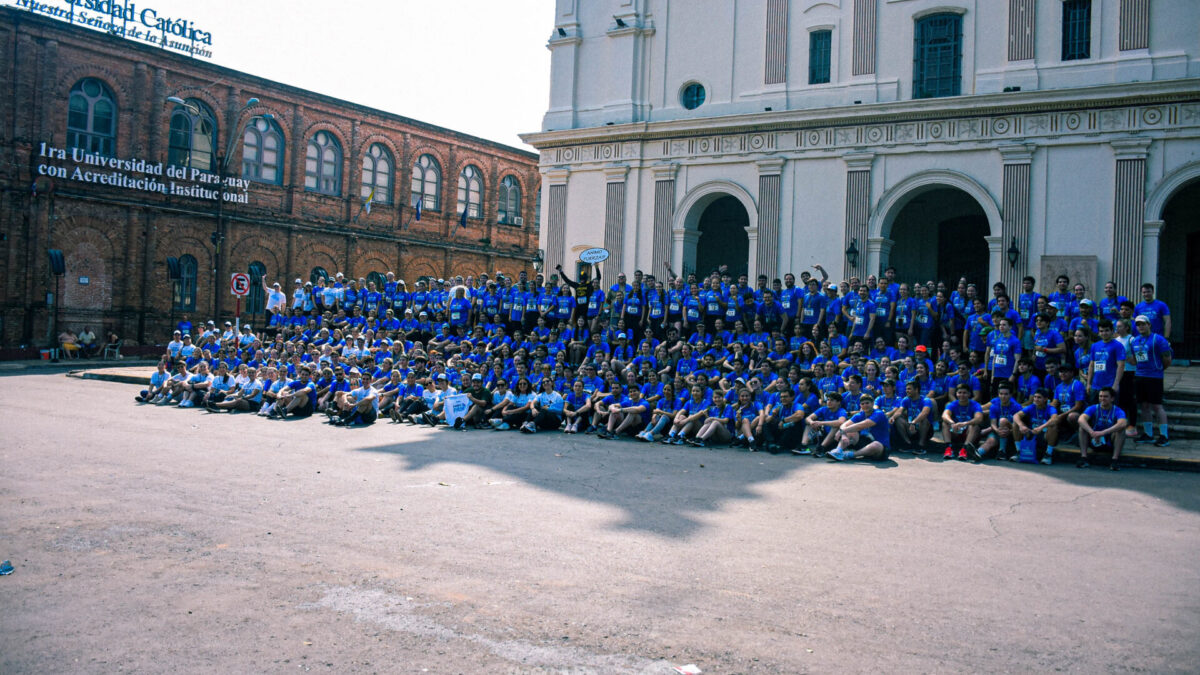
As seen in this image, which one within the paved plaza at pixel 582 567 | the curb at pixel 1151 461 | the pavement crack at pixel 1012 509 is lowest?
the paved plaza at pixel 582 567

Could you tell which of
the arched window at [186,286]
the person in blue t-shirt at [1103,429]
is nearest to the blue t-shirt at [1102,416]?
the person in blue t-shirt at [1103,429]

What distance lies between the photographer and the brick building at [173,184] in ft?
112

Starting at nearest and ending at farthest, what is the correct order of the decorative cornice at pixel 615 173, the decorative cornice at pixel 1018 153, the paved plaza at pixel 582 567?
the paved plaza at pixel 582 567, the decorative cornice at pixel 1018 153, the decorative cornice at pixel 615 173

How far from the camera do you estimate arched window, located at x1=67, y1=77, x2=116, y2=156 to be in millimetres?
35656

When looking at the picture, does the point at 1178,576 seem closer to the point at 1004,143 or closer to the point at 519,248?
the point at 1004,143

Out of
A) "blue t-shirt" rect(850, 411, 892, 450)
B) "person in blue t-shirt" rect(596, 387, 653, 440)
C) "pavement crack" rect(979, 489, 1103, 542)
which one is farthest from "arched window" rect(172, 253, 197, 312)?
"pavement crack" rect(979, 489, 1103, 542)

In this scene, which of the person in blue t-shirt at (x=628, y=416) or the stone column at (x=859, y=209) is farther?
the stone column at (x=859, y=209)

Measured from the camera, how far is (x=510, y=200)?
54.5 meters

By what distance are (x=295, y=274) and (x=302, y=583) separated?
39.1 m

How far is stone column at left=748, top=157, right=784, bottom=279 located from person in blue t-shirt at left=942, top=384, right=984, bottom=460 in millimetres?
11869

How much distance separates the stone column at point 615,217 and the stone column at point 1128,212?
1324 cm

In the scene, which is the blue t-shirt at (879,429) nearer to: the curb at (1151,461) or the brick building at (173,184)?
the curb at (1151,461)

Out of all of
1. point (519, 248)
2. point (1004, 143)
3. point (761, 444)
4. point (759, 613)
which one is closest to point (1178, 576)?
point (759, 613)

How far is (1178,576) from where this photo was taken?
20.9 ft
